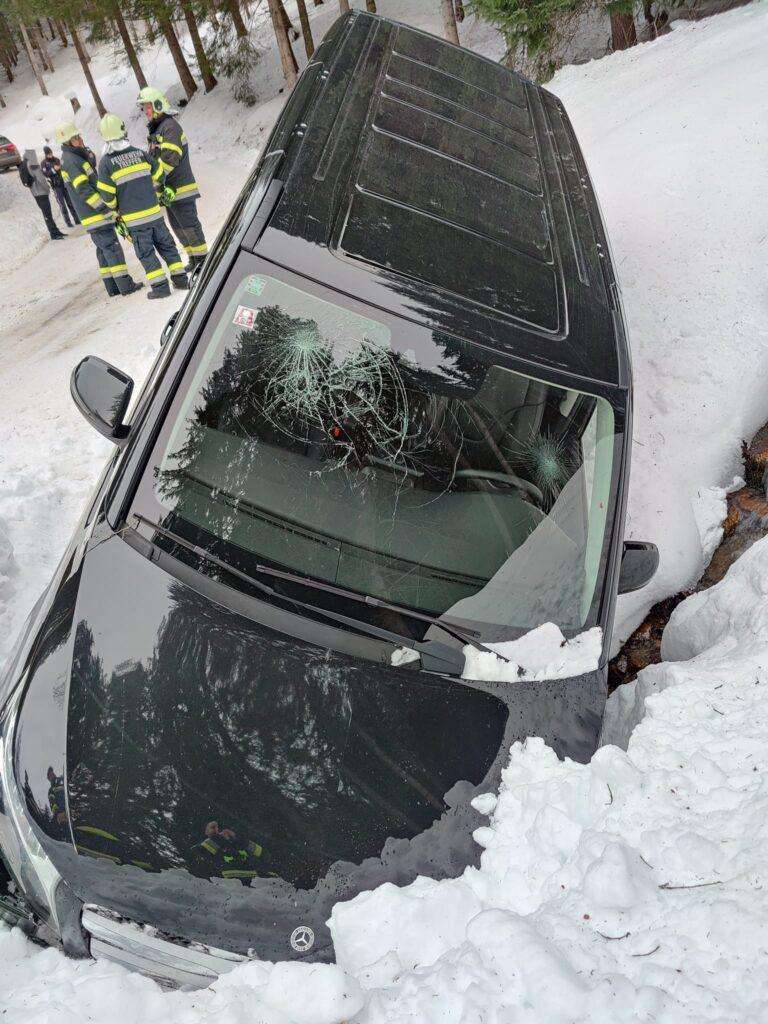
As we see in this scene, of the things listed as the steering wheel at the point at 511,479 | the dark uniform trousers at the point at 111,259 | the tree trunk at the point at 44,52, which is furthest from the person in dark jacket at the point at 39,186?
the tree trunk at the point at 44,52

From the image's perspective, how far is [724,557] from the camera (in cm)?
312

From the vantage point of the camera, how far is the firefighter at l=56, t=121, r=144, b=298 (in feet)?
22.6

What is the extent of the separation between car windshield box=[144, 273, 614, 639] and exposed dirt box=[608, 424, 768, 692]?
3.03 feet

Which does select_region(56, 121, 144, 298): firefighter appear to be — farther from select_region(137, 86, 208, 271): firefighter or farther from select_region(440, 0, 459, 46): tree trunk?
select_region(440, 0, 459, 46): tree trunk

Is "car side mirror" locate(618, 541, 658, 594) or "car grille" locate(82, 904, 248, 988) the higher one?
"car side mirror" locate(618, 541, 658, 594)

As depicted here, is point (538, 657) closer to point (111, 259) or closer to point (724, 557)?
point (724, 557)

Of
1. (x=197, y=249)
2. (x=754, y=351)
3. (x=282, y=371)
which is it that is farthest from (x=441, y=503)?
(x=197, y=249)

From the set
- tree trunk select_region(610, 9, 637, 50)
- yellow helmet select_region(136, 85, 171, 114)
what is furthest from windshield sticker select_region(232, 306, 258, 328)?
tree trunk select_region(610, 9, 637, 50)

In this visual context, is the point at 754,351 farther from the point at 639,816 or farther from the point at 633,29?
the point at 633,29

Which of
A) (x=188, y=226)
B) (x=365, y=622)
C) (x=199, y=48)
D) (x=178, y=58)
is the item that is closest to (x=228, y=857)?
(x=365, y=622)

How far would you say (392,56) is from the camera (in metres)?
3.78

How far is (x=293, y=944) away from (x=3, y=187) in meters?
18.0

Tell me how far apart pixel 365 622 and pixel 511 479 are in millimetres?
650

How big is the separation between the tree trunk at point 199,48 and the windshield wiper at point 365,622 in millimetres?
16310
